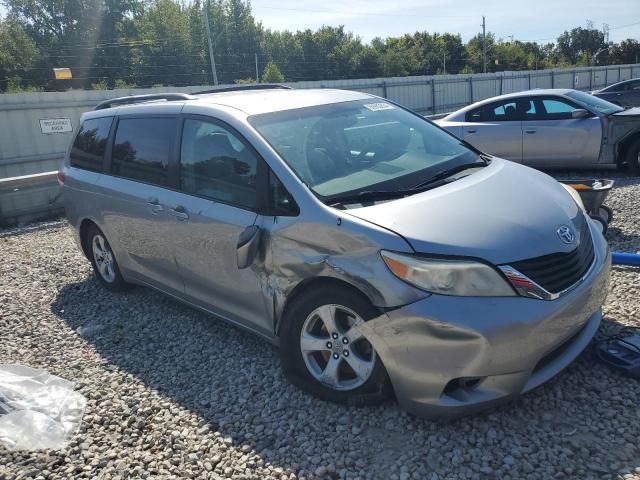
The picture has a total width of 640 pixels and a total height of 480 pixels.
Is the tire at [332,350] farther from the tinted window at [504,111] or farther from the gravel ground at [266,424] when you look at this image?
the tinted window at [504,111]

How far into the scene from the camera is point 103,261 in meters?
5.35

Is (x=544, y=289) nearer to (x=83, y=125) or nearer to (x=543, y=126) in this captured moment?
(x=83, y=125)

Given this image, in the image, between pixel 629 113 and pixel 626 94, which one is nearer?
pixel 629 113

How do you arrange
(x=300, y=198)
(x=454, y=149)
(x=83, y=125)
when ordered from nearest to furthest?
(x=300, y=198) → (x=454, y=149) → (x=83, y=125)

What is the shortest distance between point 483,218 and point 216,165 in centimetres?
183

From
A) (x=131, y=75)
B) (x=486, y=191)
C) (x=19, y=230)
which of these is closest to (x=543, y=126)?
(x=486, y=191)

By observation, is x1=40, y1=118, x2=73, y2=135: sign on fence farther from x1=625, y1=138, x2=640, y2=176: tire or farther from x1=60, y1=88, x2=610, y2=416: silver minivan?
x1=625, y1=138, x2=640, y2=176: tire

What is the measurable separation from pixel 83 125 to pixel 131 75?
2216 inches

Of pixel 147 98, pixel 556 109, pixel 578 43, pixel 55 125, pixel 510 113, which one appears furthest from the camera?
pixel 578 43

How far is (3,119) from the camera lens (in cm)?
1409

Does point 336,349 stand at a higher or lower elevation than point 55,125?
lower

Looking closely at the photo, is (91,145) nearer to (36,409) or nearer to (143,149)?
(143,149)

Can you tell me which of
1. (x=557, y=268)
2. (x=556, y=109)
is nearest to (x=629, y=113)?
(x=556, y=109)

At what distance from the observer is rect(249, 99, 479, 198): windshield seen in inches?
131
